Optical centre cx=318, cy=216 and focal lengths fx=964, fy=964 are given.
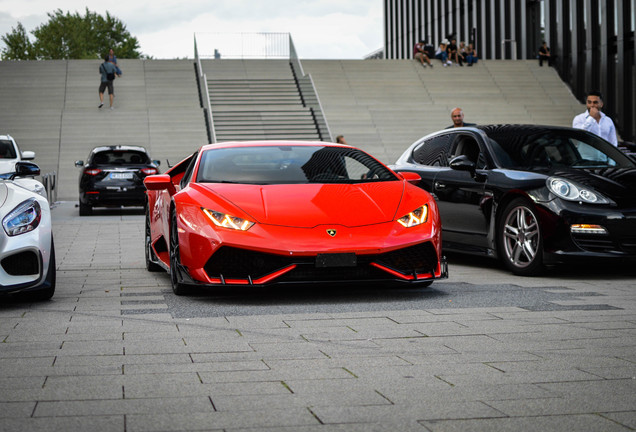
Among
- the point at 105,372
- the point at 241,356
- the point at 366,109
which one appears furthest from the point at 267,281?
the point at 366,109

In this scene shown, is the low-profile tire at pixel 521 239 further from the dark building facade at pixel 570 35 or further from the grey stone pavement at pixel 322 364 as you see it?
the dark building facade at pixel 570 35

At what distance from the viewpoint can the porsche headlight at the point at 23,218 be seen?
22.8 feet

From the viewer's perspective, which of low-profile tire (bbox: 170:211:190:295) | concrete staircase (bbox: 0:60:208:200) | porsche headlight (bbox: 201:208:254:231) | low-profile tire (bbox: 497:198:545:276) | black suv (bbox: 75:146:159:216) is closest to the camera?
porsche headlight (bbox: 201:208:254:231)

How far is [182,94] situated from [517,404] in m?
31.6

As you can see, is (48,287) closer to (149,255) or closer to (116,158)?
(149,255)

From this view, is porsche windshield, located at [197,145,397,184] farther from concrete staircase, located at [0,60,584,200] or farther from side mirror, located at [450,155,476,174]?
concrete staircase, located at [0,60,584,200]

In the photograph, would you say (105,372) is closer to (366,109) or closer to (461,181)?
(461,181)

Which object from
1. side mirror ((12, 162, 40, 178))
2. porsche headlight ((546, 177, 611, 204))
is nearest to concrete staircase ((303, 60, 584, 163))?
porsche headlight ((546, 177, 611, 204))

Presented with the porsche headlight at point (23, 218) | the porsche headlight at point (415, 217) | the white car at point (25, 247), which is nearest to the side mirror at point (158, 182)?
the white car at point (25, 247)

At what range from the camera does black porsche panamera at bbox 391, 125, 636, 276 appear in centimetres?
856

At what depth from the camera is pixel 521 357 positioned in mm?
5023

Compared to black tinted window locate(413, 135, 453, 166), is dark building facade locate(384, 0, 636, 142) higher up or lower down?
higher up

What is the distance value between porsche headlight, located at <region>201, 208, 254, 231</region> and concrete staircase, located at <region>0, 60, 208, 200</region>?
67.2ft

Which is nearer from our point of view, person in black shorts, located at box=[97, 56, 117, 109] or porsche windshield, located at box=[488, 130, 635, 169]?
porsche windshield, located at box=[488, 130, 635, 169]
